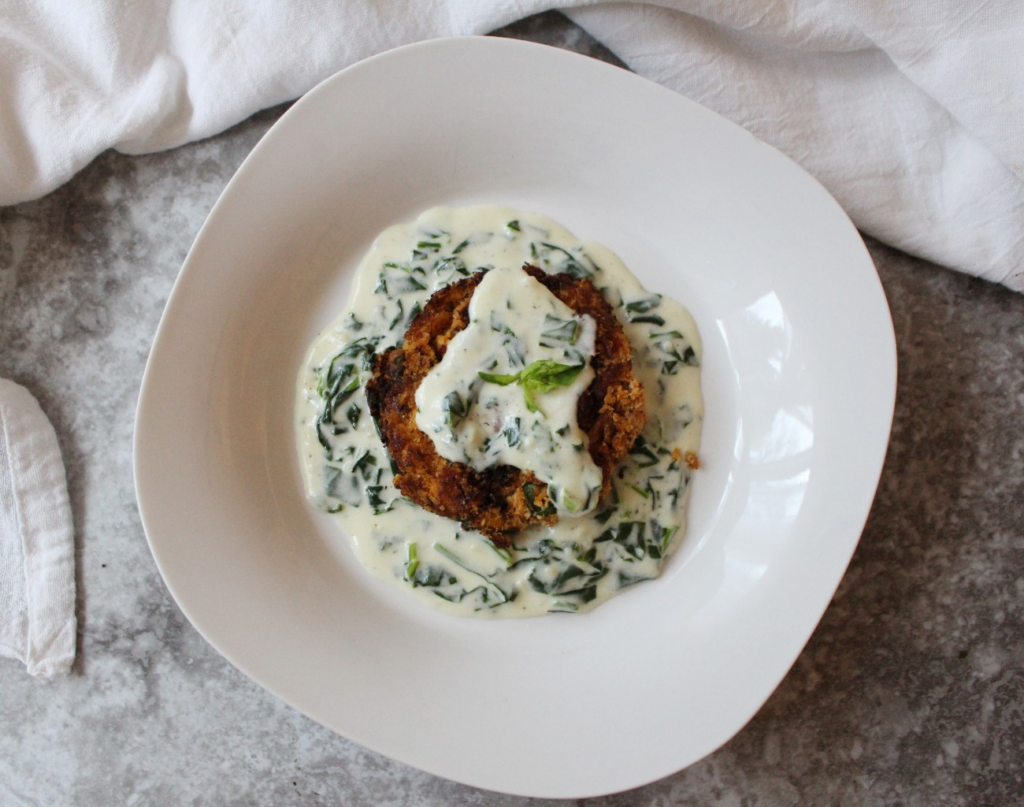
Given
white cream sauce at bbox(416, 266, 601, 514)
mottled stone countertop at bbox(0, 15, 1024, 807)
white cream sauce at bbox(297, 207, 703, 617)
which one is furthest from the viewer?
mottled stone countertop at bbox(0, 15, 1024, 807)

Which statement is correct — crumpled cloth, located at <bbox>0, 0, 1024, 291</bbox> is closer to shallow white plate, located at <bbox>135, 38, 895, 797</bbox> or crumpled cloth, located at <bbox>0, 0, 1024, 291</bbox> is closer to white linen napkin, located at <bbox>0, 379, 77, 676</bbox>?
shallow white plate, located at <bbox>135, 38, 895, 797</bbox>

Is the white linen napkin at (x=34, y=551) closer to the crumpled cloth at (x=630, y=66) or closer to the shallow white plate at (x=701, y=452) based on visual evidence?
the shallow white plate at (x=701, y=452)

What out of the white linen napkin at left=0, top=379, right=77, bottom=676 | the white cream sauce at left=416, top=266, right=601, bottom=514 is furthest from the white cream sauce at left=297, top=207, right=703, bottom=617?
the white linen napkin at left=0, top=379, right=77, bottom=676

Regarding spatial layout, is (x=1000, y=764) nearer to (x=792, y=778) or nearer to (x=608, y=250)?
(x=792, y=778)

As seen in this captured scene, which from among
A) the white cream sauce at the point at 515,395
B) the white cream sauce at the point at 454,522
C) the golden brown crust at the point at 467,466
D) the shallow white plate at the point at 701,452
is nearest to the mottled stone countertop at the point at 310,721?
the shallow white plate at the point at 701,452

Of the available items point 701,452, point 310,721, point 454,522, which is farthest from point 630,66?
point 310,721

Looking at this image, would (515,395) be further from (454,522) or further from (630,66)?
(630,66)
